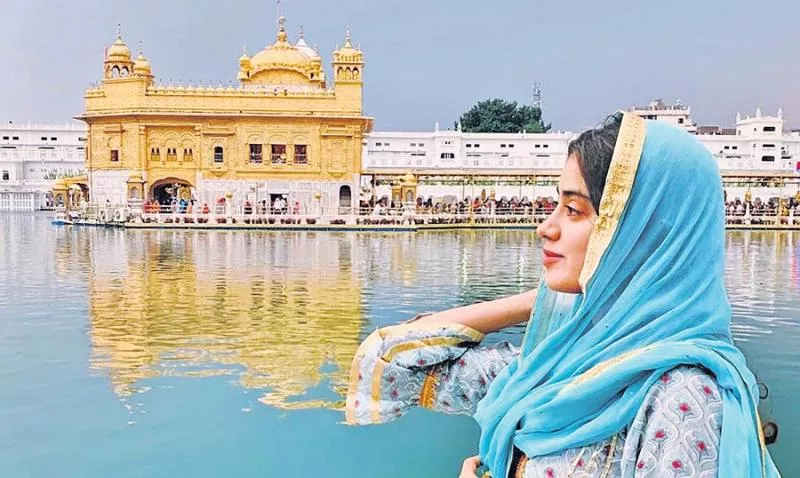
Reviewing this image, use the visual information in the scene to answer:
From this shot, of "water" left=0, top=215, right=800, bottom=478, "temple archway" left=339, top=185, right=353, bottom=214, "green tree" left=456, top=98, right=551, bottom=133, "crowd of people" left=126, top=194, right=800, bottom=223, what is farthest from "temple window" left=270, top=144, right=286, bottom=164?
"green tree" left=456, top=98, right=551, bottom=133

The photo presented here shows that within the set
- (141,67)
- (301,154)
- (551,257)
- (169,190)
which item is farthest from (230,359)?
(169,190)

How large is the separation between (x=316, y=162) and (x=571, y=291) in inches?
1117

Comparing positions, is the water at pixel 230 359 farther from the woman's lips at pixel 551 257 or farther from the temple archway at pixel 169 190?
the temple archway at pixel 169 190

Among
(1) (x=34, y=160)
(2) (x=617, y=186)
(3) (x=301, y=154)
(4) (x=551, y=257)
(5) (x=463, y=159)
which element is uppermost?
(1) (x=34, y=160)

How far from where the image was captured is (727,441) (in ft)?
3.16

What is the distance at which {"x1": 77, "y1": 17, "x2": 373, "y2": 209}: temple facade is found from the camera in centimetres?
2909

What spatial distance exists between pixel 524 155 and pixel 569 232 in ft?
142

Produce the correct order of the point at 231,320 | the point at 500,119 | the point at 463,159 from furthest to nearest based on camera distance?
the point at 500,119, the point at 463,159, the point at 231,320

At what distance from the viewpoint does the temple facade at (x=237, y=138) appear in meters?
29.1

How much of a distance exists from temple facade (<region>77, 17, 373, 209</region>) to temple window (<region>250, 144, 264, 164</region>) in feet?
0.12

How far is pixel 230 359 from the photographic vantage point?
19.4ft

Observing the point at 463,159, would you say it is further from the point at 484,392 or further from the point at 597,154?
the point at 597,154

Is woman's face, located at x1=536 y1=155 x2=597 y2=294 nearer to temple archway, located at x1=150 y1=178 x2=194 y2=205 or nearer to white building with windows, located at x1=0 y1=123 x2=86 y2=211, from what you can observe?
temple archway, located at x1=150 y1=178 x2=194 y2=205

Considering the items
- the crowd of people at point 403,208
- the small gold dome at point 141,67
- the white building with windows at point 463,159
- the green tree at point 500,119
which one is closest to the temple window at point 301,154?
the crowd of people at point 403,208
